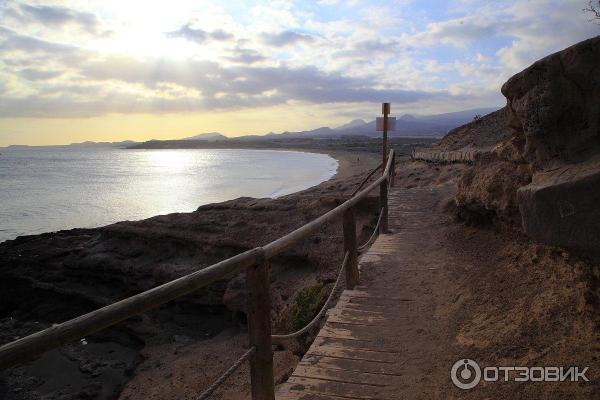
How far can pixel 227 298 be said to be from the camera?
10.0 m

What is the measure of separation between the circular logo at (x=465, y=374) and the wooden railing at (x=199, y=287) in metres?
1.36

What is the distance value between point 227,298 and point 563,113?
8068 mm

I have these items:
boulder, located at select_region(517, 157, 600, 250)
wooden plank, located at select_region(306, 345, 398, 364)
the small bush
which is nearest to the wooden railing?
wooden plank, located at select_region(306, 345, 398, 364)

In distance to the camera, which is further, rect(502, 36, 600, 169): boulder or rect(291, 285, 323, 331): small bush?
rect(291, 285, 323, 331): small bush

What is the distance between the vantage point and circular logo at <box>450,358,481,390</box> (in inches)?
124

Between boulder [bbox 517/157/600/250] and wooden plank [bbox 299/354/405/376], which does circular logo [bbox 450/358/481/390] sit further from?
boulder [bbox 517/157/600/250]

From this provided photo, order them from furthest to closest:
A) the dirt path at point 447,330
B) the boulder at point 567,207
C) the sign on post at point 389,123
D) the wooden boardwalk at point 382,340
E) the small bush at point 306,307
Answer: the sign on post at point 389,123 → the small bush at point 306,307 → the wooden boardwalk at point 382,340 → the dirt path at point 447,330 → the boulder at point 567,207

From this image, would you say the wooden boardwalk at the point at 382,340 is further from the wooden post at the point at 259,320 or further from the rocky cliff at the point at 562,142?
the rocky cliff at the point at 562,142

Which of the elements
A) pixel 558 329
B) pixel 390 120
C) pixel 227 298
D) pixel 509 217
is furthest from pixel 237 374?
pixel 390 120

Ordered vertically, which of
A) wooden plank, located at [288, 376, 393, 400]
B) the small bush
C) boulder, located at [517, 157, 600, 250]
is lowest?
the small bush

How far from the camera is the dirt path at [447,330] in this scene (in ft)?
10.0

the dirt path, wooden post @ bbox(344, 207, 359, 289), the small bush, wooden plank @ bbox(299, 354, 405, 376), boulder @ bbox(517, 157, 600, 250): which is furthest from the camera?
the small bush

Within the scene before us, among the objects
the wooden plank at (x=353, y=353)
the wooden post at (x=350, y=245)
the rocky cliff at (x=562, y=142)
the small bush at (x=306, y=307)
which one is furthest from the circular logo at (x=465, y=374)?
the small bush at (x=306, y=307)

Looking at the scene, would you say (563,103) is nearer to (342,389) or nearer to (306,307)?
(342,389)
